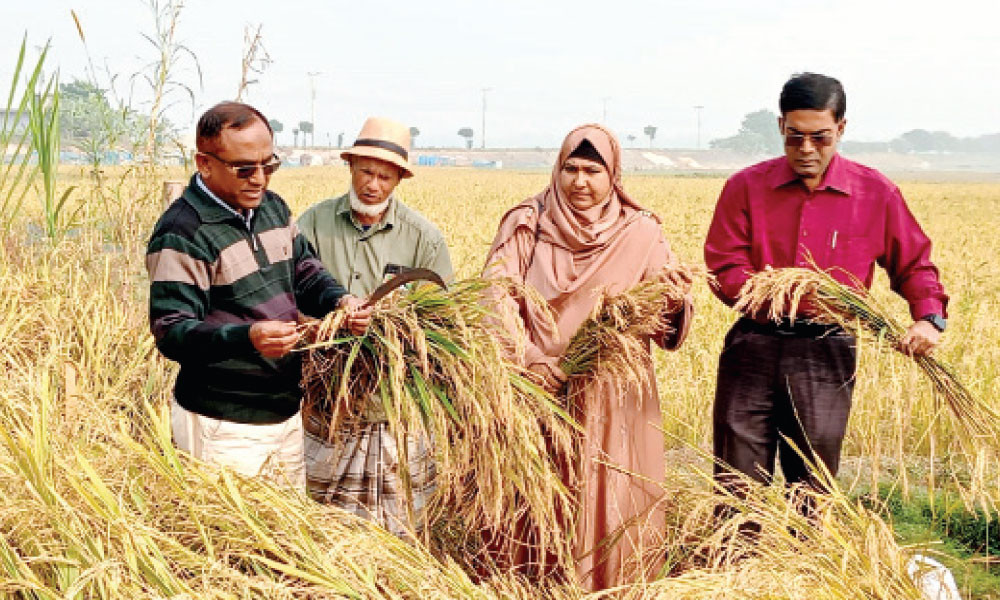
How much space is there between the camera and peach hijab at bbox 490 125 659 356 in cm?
283

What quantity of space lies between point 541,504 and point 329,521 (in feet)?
2.06

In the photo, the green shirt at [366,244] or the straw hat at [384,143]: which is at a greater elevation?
the straw hat at [384,143]

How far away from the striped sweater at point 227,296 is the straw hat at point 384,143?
62cm

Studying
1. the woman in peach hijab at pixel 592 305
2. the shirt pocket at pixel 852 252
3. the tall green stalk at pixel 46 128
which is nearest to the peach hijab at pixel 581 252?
the woman in peach hijab at pixel 592 305

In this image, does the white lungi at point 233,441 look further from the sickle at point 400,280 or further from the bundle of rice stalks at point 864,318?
the bundle of rice stalks at point 864,318

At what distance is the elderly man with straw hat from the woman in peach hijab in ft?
1.43

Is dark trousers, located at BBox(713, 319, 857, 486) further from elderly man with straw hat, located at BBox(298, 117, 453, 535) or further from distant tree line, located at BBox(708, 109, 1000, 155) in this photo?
distant tree line, located at BBox(708, 109, 1000, 155)

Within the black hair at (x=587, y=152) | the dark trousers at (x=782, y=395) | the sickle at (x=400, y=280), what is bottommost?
the dark trousers at (x=782, y=395)

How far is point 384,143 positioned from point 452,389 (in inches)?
40.8

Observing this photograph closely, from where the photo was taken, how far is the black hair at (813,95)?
2775 millimetres

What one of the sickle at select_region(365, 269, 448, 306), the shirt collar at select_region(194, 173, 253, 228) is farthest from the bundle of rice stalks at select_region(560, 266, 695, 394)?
the shirt collar at select_region(194, 173, 253, 228)

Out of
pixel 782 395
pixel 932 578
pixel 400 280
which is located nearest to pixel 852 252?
pixel 782 395

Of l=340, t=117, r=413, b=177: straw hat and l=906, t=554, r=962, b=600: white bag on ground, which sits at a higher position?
l=340, t=117, r=413, b=177: straw hat

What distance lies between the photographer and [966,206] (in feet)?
83.1
